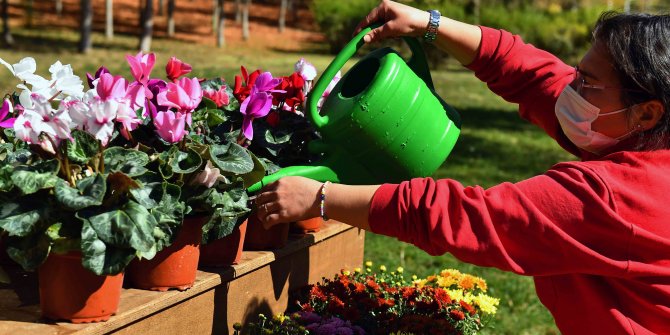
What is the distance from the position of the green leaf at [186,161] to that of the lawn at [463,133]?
2.48 meters

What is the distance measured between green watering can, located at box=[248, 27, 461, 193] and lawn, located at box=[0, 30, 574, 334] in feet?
6.70

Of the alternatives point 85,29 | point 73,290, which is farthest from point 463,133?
point 85,29

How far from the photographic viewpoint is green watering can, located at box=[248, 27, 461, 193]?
7.62 feet

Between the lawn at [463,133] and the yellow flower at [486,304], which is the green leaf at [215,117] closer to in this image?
the yellow flower at [486,304]

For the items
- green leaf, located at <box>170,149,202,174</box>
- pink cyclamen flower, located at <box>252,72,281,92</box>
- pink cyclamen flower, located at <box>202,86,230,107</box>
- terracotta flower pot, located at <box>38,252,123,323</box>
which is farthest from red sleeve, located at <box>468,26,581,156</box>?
terracotta flower pot, located at <box>38,252,123,323</box>

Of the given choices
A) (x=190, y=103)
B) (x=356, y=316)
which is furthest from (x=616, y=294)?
(x=190, y=103)

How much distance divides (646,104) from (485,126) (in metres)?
10.5

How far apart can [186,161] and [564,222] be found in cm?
91

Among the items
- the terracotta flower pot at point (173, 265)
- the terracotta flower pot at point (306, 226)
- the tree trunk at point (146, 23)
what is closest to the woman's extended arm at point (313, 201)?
A: the terracotta flower pot at point (173, 265)

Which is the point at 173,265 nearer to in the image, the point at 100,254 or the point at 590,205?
the point at 100,254

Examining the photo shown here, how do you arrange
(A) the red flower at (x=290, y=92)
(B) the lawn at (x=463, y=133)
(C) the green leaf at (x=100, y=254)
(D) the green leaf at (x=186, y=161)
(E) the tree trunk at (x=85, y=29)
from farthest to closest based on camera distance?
(E) the tree trunk at (x=85, y=29)
(B) the lawn at (x=463, y=133)
(A) the red flower at (x=290, y=92)
(D) the green leaf at (x=186, y=161)
(C) the green leaf at (x=100, y=254)

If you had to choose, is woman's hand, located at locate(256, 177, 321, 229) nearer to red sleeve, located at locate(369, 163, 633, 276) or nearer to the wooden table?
red sleeve, located at locate(369, 163, 633, 276)

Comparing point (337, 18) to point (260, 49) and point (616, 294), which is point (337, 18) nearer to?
point (260, 49)

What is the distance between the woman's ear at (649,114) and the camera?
2.07 m
